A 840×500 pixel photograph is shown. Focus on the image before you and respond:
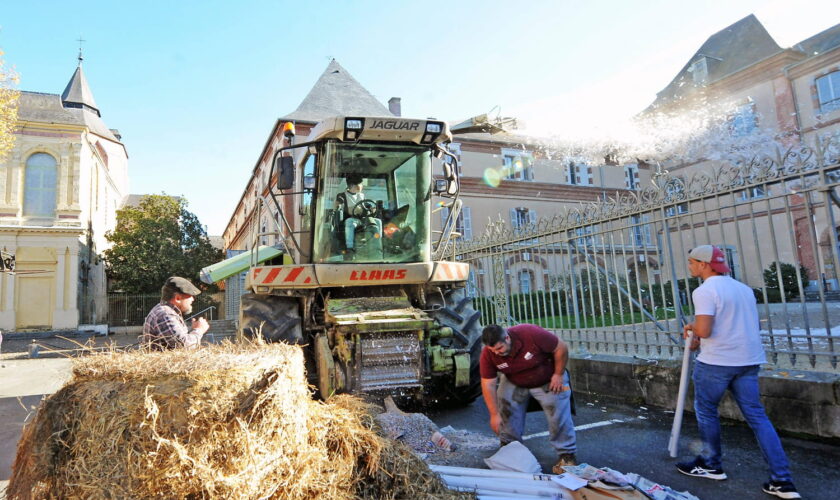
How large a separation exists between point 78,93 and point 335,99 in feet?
93.4

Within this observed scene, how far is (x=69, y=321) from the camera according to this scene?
23688mm

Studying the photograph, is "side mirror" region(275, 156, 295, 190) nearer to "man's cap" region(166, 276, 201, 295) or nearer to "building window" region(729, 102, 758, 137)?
"man's cap" region(166, 276, 201, 295)

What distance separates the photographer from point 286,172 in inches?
208

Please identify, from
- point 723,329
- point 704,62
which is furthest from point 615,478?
point 704,62

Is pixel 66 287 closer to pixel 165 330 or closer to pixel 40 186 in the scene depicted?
pixel 40 186

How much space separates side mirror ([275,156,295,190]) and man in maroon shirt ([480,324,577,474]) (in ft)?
8.91

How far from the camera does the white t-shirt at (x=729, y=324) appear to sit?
3412mm

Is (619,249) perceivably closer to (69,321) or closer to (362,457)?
(362,457)

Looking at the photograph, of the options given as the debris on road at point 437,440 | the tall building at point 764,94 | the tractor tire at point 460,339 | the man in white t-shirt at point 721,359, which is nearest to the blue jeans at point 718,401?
the man in white t-shirt at point 721,359

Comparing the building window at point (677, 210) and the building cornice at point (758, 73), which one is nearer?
the building window at point (677, 210)

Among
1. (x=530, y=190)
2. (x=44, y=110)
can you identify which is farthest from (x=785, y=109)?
(x=44, y=110)

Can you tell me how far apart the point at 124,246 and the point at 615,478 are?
2983cm

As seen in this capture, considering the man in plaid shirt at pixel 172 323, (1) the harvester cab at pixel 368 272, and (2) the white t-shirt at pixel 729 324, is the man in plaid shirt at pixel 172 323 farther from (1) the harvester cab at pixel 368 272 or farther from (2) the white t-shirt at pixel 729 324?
(2) the white t-shirt at pixel 729 324

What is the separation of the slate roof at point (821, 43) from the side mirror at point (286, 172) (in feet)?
88.5
